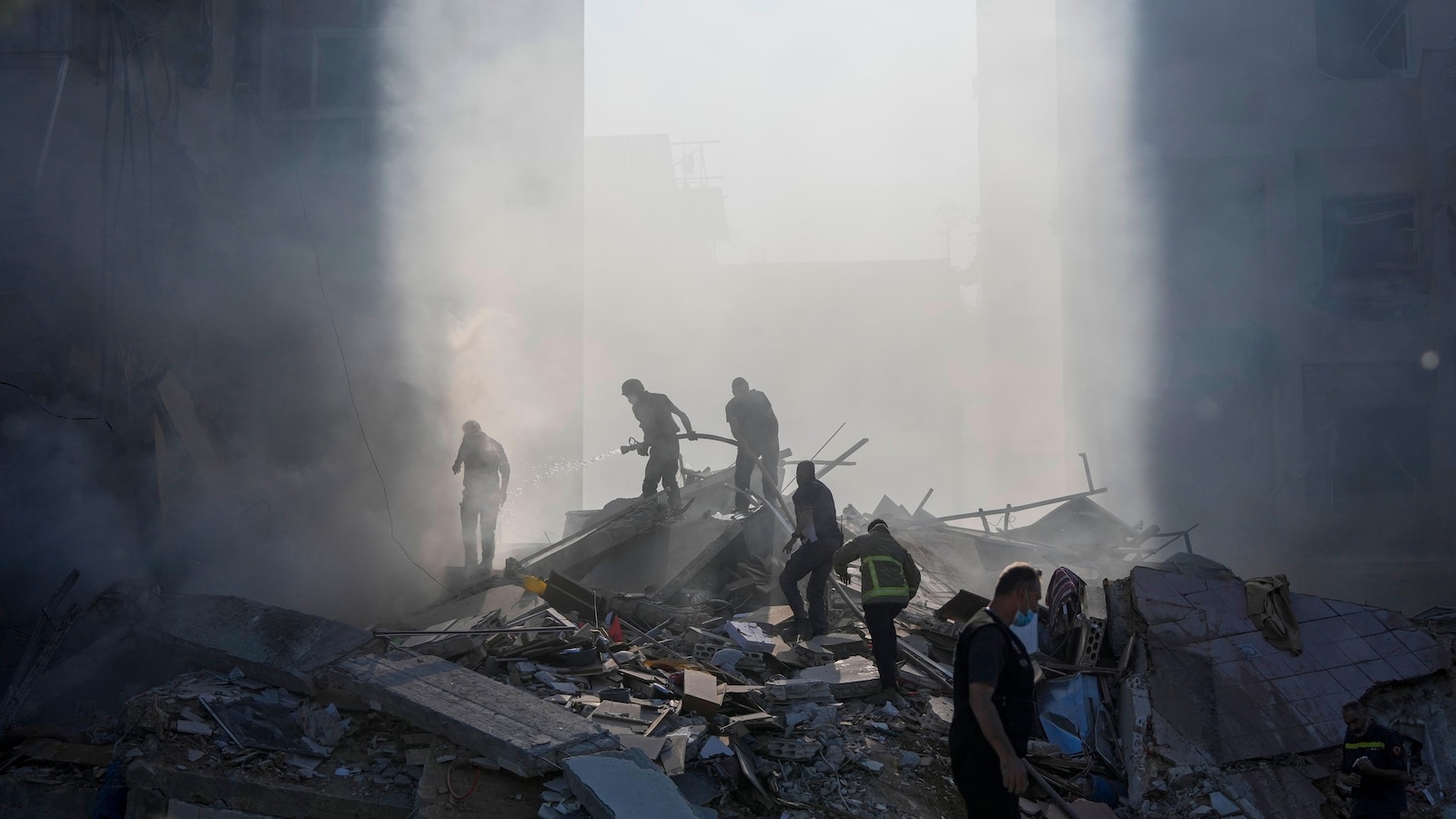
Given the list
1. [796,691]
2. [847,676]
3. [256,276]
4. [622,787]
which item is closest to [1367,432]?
[847,676]

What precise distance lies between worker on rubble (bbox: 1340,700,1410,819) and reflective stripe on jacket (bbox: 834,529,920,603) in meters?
2.27

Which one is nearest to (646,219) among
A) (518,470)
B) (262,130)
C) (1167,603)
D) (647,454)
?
(518,470)

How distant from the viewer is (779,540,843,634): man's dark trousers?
6.32m

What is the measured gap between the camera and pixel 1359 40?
12.9 m

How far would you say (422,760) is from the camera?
158 inches

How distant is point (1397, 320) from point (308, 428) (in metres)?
14.8

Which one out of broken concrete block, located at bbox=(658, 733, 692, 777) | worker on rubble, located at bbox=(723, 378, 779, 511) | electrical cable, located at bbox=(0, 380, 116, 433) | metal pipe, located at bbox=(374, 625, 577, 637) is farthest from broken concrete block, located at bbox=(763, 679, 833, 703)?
electrical cable, located at bbox=(0, 380, 116, 433)

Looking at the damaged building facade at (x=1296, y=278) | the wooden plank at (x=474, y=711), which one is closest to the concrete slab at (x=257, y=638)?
the wooden plank at (x=474, y=711)

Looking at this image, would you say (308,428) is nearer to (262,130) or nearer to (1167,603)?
(262,130)

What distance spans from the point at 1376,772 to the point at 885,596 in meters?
2.46

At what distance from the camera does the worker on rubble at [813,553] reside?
6328 millimetres

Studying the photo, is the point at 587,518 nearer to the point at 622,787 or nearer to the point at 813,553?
the point at 813,553

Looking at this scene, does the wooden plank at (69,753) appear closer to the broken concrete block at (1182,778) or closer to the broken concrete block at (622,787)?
the broken concrete block at (622,787)

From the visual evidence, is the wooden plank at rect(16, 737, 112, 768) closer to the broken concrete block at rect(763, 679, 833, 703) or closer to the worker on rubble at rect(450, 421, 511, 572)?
the broken concrete block at rect(763, 679, 833, 703)
